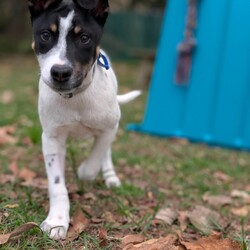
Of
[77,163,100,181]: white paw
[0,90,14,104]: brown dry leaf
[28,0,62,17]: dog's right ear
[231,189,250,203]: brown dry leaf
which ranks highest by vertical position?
[28,0,62,17]: dog's right ear

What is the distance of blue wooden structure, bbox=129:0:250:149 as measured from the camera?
5922mm

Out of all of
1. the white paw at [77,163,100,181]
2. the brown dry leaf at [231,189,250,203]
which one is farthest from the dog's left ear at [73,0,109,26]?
the brown dry leaf at [231,189,250,203]

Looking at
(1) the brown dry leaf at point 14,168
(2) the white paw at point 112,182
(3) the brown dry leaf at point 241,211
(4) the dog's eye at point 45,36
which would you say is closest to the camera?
(4) the dog's eye at point 45,36

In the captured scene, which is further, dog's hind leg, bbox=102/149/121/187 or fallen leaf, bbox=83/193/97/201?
dog's hind leg, bbox=102/149/121/187

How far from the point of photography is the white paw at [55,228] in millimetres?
2730

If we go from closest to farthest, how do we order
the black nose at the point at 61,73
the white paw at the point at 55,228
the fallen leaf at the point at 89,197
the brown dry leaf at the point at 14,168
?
the black nose at the point at 61,73
the white paw at the point at 55,228
the fallen leaf at the point at 89,197
the brown dry leaf at the point at 14,168

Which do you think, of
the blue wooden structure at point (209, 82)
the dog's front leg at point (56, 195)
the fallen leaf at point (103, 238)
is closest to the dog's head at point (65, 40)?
the dog's front leg at point (56, 195)

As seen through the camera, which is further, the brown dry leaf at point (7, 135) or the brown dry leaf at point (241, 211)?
the brown dry leaf at point (7, 135)

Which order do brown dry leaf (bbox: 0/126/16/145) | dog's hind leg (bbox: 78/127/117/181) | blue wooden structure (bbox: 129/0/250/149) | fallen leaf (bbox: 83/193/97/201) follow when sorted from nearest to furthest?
dog's hind leg (bbox: 78/127/117/181)
fallen leaf (bbox: 83/193/97/201)
brown dry leaf (bbox: 0/126/16/145)
blue wooden structure (bbox: 129/0/250/149)

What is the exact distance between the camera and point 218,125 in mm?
6105

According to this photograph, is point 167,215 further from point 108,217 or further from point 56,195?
point 56,195

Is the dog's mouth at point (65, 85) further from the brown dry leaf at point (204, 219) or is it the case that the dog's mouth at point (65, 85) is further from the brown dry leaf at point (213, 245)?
the brown dry leaf at point (204, 219)

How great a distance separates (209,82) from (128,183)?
98.5 inches

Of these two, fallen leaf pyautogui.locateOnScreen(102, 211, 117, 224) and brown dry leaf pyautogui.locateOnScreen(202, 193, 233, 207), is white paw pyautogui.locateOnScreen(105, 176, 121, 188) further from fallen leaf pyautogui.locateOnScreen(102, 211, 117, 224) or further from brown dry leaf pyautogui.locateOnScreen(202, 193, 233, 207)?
brown dry leaf pyautogui.locateOnScreen(202, 193, 233, 207)
